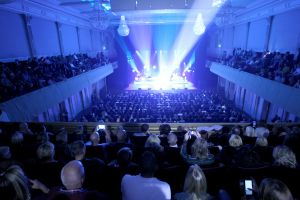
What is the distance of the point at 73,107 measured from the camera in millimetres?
18938

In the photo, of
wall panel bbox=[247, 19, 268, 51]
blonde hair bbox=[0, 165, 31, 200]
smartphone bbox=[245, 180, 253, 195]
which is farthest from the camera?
wall panel bbox=[247, 19, 268, 51]

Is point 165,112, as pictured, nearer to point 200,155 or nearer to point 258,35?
point 258,35

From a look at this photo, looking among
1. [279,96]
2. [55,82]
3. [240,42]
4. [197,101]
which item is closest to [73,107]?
[55,82]

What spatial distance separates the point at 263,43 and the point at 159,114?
957 cm

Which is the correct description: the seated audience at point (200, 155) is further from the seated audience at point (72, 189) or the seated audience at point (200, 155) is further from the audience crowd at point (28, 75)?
the audience crowd at point (28, 75)

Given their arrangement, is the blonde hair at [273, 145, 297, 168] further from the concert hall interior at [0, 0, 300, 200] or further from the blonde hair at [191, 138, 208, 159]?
the blonde hair at [191, 138, 208, 159]

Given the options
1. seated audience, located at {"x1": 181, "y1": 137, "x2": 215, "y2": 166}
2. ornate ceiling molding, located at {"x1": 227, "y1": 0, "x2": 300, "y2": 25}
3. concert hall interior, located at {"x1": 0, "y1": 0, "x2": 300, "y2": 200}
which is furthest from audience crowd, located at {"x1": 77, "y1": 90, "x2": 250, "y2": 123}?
seated audience, located at {"x1": 181, "y1": 137, "x2": 215, "y2": 166}

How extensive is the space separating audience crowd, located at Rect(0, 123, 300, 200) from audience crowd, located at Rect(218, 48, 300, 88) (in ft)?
21.2

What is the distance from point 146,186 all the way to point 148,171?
0.59 feet

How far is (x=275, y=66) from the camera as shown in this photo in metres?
12.7

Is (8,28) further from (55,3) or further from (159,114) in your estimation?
(159,114)

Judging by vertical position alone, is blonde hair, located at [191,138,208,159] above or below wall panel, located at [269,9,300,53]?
below

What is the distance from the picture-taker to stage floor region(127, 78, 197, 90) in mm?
27906

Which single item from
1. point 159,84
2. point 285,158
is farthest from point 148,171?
point 159,84
